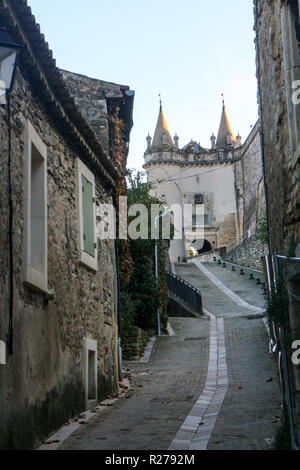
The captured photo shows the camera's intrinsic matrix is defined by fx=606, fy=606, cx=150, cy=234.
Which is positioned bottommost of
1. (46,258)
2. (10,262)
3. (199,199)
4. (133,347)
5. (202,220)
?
(133,347)

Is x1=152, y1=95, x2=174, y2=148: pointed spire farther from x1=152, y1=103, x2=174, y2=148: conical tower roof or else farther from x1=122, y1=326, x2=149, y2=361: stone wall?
x1=122, y1=326, x2=149, y2=361: stone wall

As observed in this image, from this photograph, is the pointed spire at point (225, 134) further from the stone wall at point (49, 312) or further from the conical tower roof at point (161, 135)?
the stone wall at point (49, 312)

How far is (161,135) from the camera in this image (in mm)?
57875

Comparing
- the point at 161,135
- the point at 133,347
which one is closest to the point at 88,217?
the point at 133,347

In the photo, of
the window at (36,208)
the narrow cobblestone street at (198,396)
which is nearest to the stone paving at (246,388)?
the narrow cobblestone street at (198,396)

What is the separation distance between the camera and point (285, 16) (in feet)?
19.3

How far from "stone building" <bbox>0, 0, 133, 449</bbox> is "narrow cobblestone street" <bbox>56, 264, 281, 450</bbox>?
0.67 m

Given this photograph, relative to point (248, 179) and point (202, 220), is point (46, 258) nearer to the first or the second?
point (248, 179)

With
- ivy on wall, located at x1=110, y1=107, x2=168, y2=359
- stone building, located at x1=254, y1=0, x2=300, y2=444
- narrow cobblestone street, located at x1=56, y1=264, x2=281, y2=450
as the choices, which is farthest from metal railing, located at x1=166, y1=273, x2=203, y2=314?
stone building, located at x1=254, y1=0, x2=300, y2=444

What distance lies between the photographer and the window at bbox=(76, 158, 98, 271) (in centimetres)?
929

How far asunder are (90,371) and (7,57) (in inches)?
223
